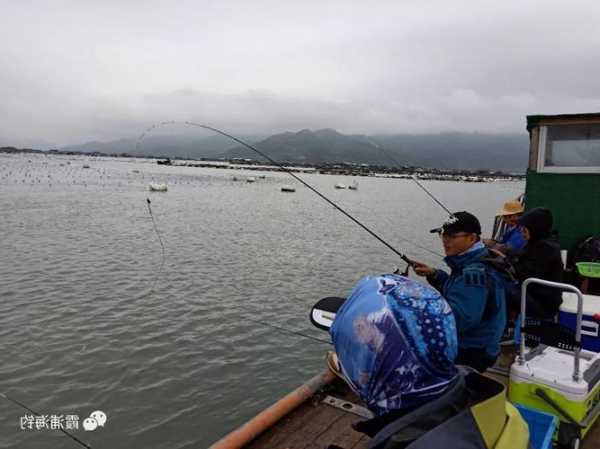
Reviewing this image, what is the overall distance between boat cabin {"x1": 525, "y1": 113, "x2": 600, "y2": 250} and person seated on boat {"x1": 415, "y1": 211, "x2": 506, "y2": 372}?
6.33 meters

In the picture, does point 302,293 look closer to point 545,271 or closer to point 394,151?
point 394,151

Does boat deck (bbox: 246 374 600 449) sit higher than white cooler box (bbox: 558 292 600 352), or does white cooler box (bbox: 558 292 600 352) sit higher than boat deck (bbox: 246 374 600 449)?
white cooler box (bbox: 558 292 600 352)

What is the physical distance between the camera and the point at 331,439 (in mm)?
4320

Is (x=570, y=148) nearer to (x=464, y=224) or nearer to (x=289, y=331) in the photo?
(x=464, y=224)

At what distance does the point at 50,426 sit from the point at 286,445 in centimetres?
544

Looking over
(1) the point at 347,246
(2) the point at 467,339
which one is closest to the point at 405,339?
(2) the point at 467,339

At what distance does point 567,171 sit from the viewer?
858cm

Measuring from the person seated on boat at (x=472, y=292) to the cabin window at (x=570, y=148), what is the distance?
6.40 m

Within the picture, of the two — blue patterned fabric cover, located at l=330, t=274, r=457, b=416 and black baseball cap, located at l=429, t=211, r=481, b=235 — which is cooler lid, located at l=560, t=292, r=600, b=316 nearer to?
black baseball cap, located at l=429, t=211, r=481, b=235

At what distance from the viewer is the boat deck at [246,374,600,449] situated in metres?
4.25

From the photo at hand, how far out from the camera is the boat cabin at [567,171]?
8.37 meters

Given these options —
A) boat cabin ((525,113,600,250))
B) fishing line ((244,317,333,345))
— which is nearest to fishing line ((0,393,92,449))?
fishing line ((244,317,333,345))

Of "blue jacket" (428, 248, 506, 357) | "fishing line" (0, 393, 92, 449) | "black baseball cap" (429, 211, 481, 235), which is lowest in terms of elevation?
"fishing line" (0, 393, 92, 449)

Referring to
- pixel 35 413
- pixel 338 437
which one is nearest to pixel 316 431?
pixel 338 437
